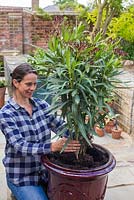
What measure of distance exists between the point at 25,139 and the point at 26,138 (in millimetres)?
17

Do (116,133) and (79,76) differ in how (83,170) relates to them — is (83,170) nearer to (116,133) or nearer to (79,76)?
(79,76)

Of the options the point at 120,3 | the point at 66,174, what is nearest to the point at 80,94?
the point at 66,174

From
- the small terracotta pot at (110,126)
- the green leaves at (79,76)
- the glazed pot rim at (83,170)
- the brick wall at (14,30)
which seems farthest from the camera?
the brick wall at (14,30)

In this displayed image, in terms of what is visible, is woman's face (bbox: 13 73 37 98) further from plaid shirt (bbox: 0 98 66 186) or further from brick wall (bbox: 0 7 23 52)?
brick wall (bbox: 0 7 23 52)

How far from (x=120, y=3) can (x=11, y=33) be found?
123 inches

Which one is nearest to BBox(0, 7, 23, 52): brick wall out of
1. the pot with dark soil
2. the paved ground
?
the paved ground

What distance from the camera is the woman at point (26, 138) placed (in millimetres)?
1733

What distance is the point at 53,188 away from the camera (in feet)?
5.96

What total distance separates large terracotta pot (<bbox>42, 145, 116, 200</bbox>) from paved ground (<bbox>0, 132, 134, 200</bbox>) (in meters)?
0.63

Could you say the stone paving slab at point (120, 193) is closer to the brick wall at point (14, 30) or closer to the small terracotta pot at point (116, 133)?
the small terracotta pot at point (116, 133)

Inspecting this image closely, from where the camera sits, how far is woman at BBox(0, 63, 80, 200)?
1733mm

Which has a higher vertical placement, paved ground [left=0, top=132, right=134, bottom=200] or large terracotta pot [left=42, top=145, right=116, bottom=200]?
large terracotta pot [left=42, top=145, right=116, bottom=200]

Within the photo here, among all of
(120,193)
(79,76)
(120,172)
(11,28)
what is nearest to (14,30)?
(11,28)

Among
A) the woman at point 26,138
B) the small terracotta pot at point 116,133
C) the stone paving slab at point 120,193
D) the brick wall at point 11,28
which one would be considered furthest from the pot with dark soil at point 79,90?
the brick wall at point 11,28
